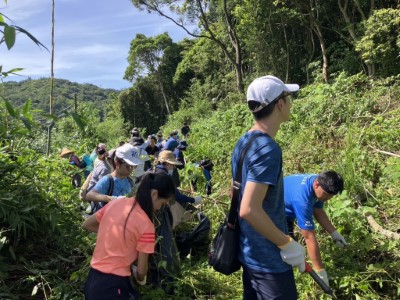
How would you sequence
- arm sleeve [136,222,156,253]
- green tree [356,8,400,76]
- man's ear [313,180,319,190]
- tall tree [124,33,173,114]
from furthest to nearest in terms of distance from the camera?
1. tall tree [124,33,173,114]
2. green tree [356,8,400,76]
3. man's ear [313,180,319,190]
4. arm sleeve [136,222,156,253]

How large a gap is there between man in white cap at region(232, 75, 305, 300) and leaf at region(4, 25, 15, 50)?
1.06m

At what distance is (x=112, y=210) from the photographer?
2154 millimetres

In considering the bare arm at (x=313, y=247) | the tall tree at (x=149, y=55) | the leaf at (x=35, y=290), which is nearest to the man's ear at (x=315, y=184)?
the bare arm at (x=313, y=247)

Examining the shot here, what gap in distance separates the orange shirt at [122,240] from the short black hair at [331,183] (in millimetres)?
1390

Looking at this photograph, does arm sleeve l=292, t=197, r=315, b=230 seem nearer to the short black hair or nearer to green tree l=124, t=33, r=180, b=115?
the short black hair

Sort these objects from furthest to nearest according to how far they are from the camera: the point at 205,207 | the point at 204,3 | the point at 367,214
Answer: the point at 204,3 < the point at 205,207 < the point at 367,214

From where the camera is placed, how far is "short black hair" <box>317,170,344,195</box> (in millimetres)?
2732

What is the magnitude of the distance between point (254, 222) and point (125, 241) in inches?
31.6

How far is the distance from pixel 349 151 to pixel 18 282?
435 cm

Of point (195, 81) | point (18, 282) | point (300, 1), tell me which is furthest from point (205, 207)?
point (195, 81)

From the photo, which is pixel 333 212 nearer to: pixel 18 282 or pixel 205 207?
pixel 205 207

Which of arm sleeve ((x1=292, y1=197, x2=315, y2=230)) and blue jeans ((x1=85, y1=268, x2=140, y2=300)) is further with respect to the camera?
arm sleeve ((x1=292, y1=197, x2=315, y2=230))

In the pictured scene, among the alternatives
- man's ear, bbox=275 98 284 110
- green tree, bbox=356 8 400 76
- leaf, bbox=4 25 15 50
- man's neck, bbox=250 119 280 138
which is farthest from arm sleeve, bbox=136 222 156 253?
green tree, bbox=356 8 400 76

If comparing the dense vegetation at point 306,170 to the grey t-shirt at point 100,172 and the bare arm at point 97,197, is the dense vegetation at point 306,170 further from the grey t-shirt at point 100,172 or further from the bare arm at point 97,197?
the bare arm at point 97,197
